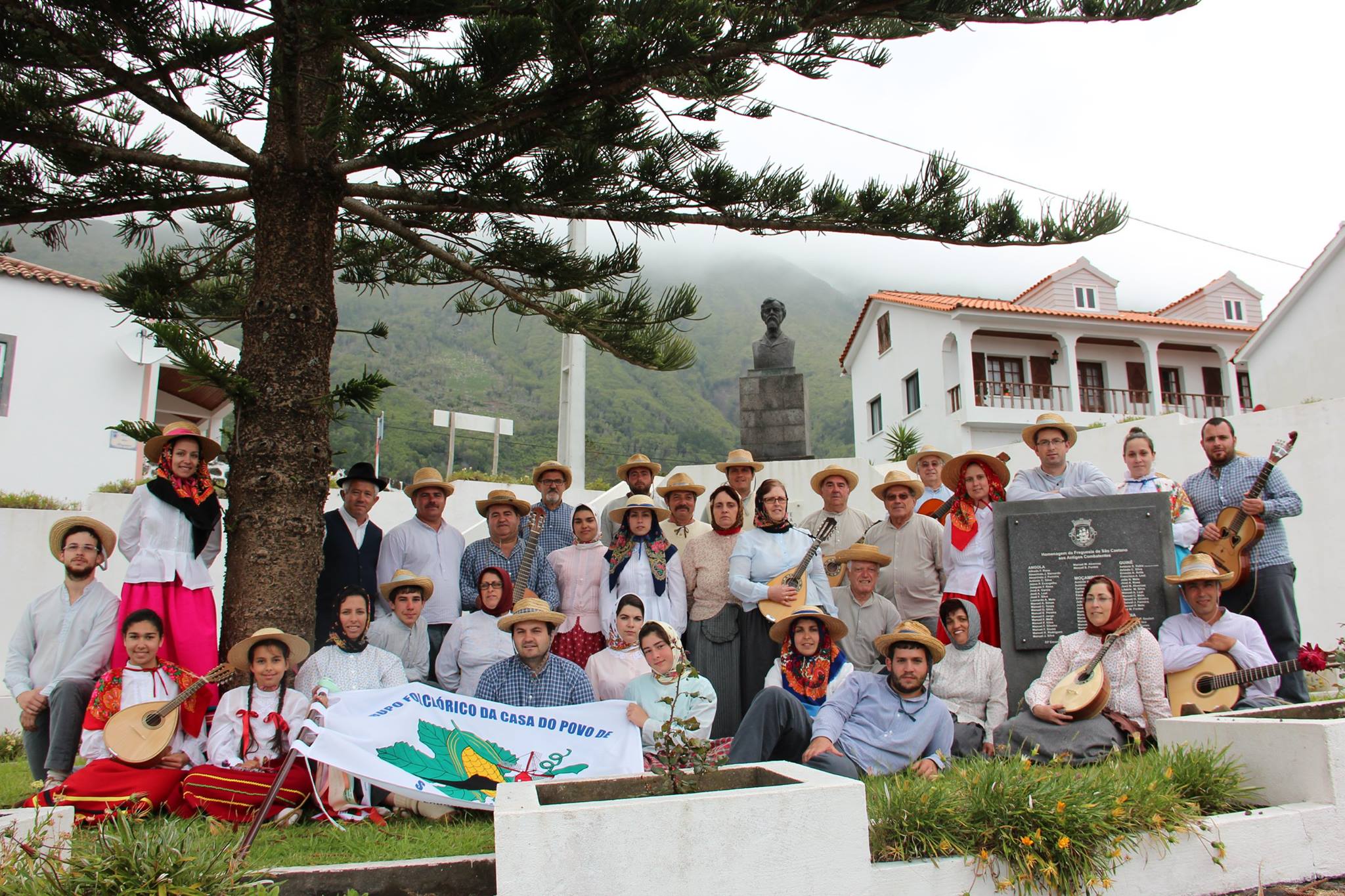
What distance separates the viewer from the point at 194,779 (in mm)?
4270

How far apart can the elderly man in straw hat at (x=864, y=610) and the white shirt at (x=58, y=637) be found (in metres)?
3.91

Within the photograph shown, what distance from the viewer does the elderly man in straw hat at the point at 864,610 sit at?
561 cm

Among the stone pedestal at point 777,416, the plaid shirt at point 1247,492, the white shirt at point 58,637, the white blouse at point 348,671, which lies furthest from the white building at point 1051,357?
the white shirt at point 58,637

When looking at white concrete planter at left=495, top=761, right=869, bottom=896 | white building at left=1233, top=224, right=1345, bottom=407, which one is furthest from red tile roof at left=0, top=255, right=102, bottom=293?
white building at left=1233, top=224, right=1345, bottom=407

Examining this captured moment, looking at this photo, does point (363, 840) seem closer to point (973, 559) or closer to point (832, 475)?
point (832, 475)

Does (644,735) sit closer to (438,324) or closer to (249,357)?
(249,357)

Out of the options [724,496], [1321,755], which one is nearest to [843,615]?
[724,496]

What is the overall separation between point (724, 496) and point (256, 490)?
2.61 metres

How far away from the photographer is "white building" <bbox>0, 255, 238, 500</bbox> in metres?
15.2

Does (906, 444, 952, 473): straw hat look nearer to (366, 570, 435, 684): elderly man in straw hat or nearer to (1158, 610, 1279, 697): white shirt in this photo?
(1158, 610, 1279, 697): white shirt

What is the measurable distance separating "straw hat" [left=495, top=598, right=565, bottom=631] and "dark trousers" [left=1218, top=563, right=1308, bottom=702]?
3715mm

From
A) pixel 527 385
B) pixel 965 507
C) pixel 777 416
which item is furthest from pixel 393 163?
pixel 527 385

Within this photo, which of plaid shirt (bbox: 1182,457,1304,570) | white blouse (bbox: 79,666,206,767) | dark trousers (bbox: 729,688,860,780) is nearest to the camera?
dark trousers (bbox: 729,688,860,780)

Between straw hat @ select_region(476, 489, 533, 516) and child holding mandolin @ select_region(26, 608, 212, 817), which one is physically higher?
straw hat @ select_region(476, 489, 533, 516)
